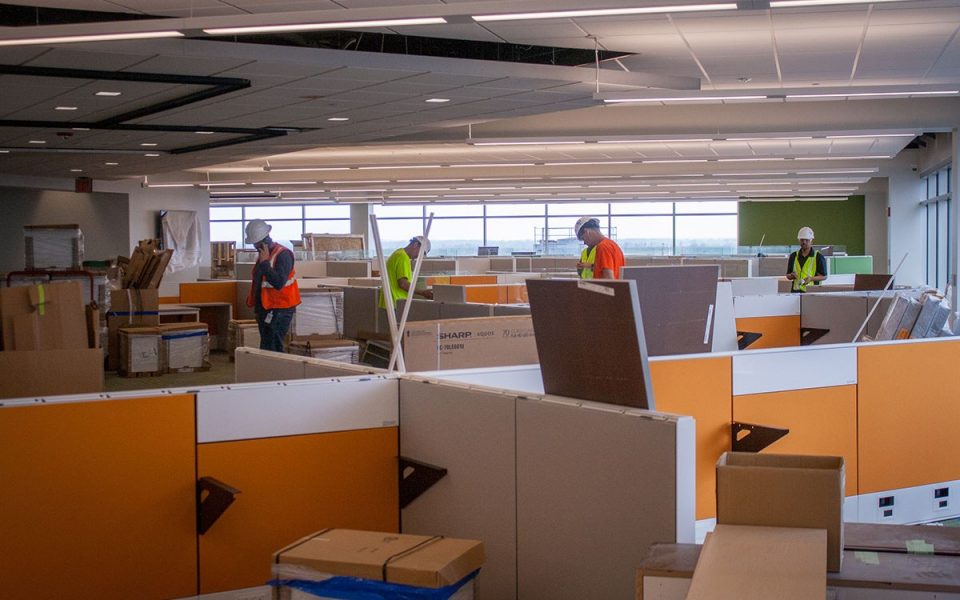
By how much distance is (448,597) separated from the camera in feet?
6.84

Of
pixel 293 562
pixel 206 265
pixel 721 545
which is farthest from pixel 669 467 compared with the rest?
pixel 206 265

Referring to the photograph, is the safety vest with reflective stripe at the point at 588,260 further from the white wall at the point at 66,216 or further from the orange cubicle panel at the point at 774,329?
→ the white wall at the point at 66,216

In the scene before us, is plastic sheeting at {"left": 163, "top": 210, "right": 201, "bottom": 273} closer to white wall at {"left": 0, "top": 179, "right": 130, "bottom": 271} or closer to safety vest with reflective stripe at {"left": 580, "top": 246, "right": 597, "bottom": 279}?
white wall at {"left": 0, "top": 179, "right": 130, "bottom": 271}

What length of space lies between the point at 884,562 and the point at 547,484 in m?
0.74

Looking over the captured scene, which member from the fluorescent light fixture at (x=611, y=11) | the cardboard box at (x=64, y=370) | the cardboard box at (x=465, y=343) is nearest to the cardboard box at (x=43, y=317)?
the cardboard box at (x=64, y=370)

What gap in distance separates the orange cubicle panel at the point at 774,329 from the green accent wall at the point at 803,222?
22.9 metres

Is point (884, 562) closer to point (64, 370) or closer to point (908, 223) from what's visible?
point (64, 370)

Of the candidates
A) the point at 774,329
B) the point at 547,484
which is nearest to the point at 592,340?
the point at 547,484

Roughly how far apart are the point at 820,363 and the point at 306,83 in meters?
5.32

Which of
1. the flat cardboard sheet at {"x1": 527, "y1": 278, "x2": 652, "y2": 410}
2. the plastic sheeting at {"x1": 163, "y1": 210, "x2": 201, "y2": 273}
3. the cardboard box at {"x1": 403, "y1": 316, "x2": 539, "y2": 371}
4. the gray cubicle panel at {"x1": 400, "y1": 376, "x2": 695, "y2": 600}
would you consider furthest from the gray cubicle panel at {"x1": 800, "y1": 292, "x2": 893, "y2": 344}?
the plastic sheeting at {"x1": 163, "y1": 210, "x2": 201, "y2": 273}

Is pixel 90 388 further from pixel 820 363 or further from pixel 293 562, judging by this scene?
pixel 820 363

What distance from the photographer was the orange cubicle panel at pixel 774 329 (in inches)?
278

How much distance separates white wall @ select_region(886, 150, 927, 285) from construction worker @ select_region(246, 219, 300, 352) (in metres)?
16.7

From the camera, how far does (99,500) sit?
2.38m
